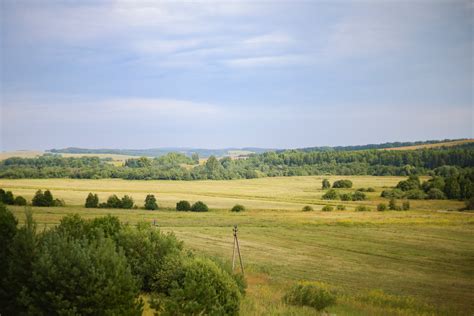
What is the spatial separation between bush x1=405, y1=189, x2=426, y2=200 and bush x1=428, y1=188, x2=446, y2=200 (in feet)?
4.29

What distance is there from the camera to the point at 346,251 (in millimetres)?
40188

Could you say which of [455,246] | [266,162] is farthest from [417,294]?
[266,162]

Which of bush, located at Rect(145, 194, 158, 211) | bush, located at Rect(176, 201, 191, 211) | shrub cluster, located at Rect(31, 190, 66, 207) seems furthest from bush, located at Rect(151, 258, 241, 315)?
bush, located at Rect(176, 201, 191, 211)

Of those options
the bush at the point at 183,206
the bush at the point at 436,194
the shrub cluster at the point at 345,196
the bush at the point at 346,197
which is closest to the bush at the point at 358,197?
the shrub cluster at the point at 345,196

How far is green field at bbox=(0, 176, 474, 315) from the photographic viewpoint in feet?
68.2

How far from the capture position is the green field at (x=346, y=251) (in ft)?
68.2

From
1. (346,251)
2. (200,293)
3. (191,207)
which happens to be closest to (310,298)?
(200,293)

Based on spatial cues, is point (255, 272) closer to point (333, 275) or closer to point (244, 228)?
point (333, 275)

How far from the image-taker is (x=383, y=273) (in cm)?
3198

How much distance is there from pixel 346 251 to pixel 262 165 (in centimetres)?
13853

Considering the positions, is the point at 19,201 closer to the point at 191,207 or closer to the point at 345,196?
the point at 191,207

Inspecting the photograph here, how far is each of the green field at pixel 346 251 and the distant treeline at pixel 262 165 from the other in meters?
34.3

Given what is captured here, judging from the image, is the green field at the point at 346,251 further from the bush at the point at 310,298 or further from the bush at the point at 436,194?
the bush at the point at 436,194

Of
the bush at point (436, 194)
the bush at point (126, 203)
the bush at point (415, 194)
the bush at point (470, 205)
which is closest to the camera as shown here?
the bush at point (126, 203)
